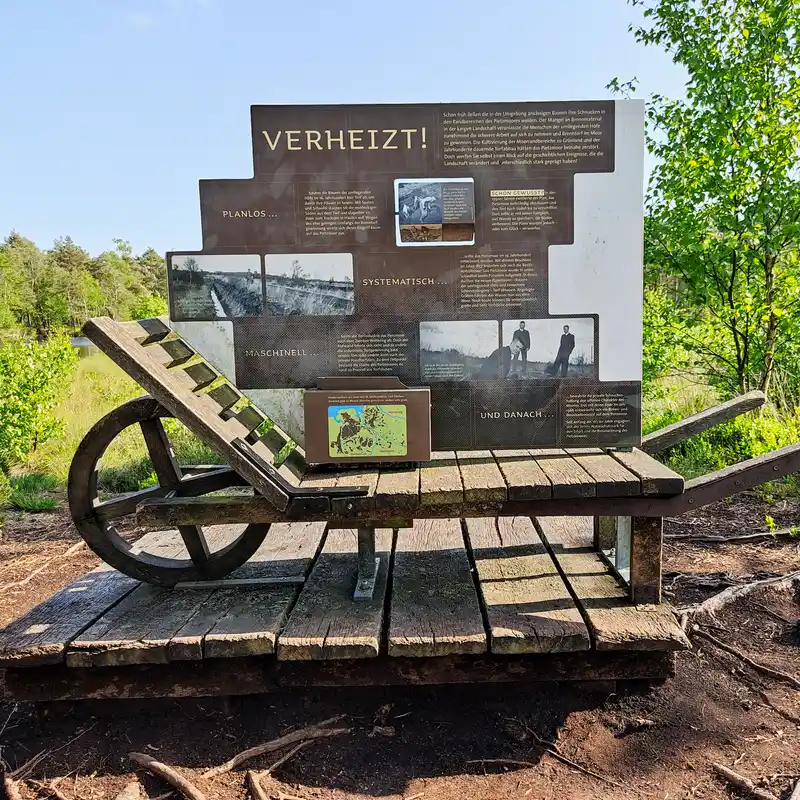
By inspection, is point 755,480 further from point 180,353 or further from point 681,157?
point 681,157

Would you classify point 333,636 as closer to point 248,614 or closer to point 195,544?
point 248,614

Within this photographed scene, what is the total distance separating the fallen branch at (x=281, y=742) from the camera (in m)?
2.29

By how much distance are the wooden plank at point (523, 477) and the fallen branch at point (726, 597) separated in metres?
1.31

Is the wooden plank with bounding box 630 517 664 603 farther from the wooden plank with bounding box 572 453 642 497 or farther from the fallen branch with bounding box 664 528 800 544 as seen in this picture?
the fallen branch with bounding box 664 528 800 544

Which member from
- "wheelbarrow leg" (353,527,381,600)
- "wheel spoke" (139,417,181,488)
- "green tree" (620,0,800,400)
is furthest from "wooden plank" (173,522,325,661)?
"green tree" (620,0,800,400)

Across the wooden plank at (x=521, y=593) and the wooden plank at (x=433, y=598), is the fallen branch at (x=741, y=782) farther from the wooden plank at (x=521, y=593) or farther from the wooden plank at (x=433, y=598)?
the wooden plank at (x=433, y=598)

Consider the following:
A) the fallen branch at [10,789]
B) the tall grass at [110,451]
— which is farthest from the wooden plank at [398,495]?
the tall grass at [110,451]

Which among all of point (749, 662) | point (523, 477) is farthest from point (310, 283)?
point (749, 662)

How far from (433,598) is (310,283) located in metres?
1.60

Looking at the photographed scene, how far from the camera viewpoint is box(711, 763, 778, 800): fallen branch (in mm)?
2064

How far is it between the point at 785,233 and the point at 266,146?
204 inches

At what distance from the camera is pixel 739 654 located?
2.92 m

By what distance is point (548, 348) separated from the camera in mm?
2996

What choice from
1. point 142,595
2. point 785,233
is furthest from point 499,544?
point 785,233
